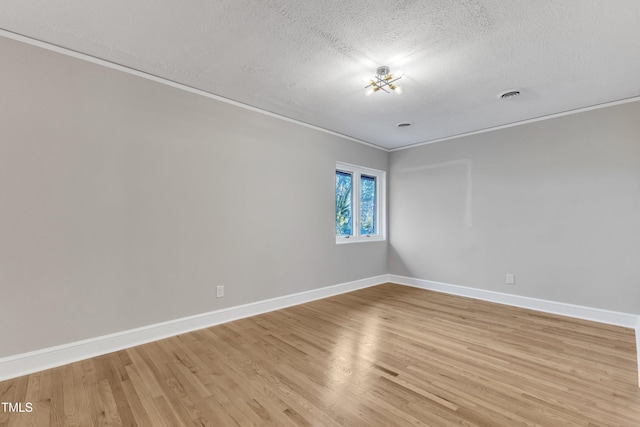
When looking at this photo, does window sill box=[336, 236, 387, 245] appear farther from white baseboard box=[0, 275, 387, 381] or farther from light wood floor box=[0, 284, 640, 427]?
light wood floor box=[0, 284, 640, 427]

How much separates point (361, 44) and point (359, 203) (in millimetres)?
3034

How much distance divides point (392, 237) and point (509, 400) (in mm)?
3615

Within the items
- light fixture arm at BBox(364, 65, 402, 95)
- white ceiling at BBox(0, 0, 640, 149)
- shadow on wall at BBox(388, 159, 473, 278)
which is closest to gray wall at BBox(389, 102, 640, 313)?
shadow on wall at BBox(388, 159, 473, 278)

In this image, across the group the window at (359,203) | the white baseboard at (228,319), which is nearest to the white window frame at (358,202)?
the window at (359,203)

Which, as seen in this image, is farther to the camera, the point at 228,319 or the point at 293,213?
the point at 293,213

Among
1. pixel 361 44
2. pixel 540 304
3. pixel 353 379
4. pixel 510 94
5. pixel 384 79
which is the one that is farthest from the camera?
pixel 540 304

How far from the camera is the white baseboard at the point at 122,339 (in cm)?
209

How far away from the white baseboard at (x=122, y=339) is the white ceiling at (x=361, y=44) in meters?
2.43

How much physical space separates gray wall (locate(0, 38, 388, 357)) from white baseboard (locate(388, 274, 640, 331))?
2.45 metres

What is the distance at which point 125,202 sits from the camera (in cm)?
255

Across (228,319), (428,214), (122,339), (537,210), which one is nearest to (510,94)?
(537,210)

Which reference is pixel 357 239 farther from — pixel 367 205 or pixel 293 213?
pixel 293 213

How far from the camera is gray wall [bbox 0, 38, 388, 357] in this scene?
7.01 ft

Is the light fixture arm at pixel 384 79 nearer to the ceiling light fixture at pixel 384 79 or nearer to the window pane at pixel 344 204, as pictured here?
the ceiling light fixture at pixel 384 79
